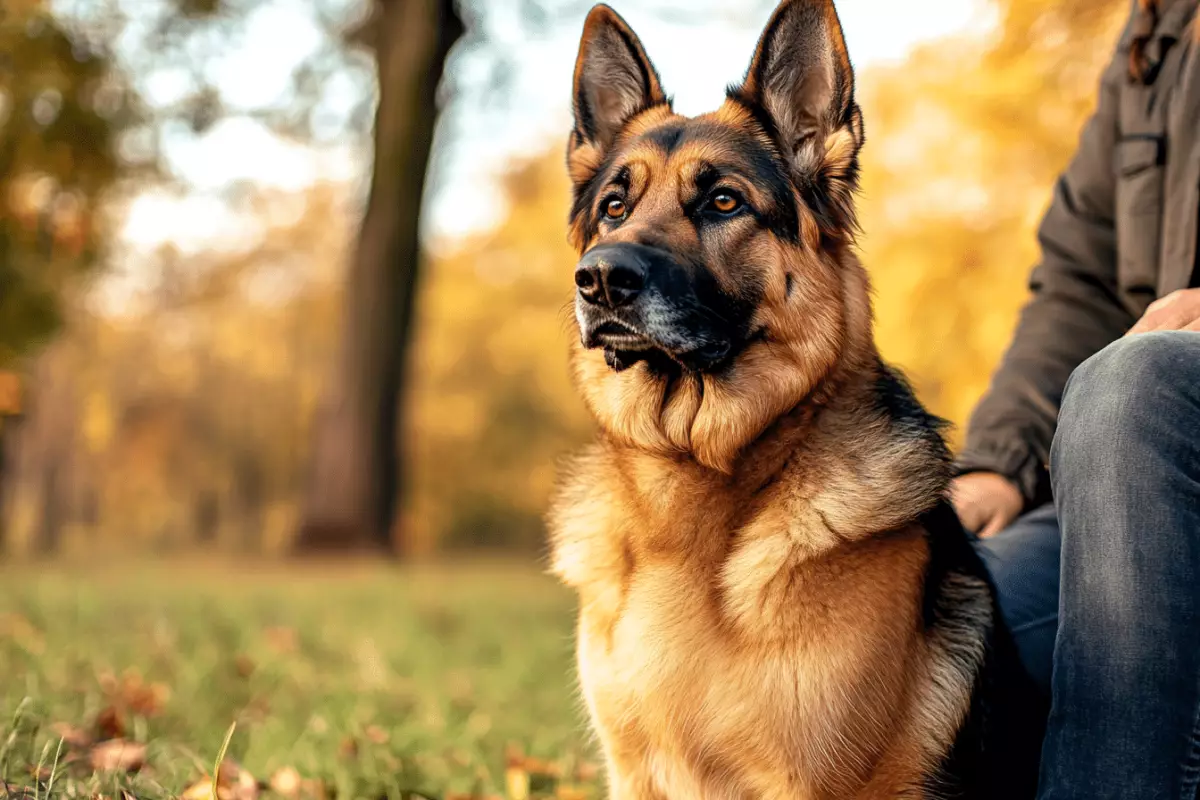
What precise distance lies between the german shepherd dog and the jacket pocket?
2.46 ft

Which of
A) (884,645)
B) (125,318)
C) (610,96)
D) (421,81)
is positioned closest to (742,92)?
(610,96)

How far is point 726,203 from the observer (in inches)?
113

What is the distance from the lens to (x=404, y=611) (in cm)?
731

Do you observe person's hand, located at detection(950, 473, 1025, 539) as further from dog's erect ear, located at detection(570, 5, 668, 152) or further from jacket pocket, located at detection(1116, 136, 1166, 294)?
dog's erect ear, located at detection(570, 5, 668, 152)

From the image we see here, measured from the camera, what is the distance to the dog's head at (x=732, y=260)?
2615 millimetres

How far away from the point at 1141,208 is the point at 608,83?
1.52 m

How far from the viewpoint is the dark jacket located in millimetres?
2783

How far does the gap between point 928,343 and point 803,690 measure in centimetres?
723

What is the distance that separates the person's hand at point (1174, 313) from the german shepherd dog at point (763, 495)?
543 millimetres

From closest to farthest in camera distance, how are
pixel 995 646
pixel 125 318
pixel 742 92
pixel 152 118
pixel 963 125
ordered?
pixel 995 646
pixel 742 92
pixel 963 125
pixel 152 118
pixel 125 318

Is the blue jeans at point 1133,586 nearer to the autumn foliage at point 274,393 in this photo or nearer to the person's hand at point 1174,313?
the person's hand at point 1174,313

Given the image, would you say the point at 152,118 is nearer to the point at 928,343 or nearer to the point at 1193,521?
the point at 928,343

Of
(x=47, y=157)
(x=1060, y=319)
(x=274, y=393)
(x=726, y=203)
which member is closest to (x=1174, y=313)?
(x=1060, y=319)

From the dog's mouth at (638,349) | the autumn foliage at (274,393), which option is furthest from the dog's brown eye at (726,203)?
the autumn foliage at (274,393)
